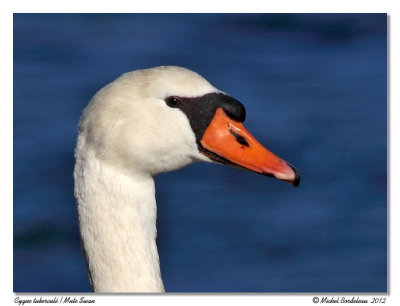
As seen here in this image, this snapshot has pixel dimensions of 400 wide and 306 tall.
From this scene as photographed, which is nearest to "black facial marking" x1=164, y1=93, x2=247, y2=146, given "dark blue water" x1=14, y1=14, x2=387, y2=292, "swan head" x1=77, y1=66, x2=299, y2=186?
"swan head" x1=77, y1=66, x2=299, y2=186

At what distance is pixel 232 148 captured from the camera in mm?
6262

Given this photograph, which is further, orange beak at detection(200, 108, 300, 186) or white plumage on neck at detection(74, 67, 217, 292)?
orange beak at detection(200, 108, 300, 186)

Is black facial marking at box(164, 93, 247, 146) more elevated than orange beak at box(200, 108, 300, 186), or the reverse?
black facial marking at box(164, 93, 247, 146)

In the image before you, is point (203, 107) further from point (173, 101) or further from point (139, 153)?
point (139, 153)

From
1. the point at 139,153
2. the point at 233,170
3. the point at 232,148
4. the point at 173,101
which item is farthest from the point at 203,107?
the point at 233,170

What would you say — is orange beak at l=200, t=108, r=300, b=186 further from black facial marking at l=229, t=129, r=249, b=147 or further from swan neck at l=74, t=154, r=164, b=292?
swan neck at l=74, t=154, r=164, b=292

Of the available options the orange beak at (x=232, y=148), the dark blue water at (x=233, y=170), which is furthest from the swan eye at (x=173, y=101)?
the dark blue water at (x=233, y=170)

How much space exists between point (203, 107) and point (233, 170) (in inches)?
258

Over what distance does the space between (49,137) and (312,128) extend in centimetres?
291

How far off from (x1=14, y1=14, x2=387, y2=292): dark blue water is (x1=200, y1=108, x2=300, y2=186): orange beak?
4953 mm

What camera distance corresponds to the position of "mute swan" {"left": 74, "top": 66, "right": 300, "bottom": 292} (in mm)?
6129

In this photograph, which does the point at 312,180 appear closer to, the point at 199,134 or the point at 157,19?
the point at 157,19

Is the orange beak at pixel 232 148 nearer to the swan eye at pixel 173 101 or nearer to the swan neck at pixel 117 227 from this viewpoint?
the swan eye at pixel 173 101
